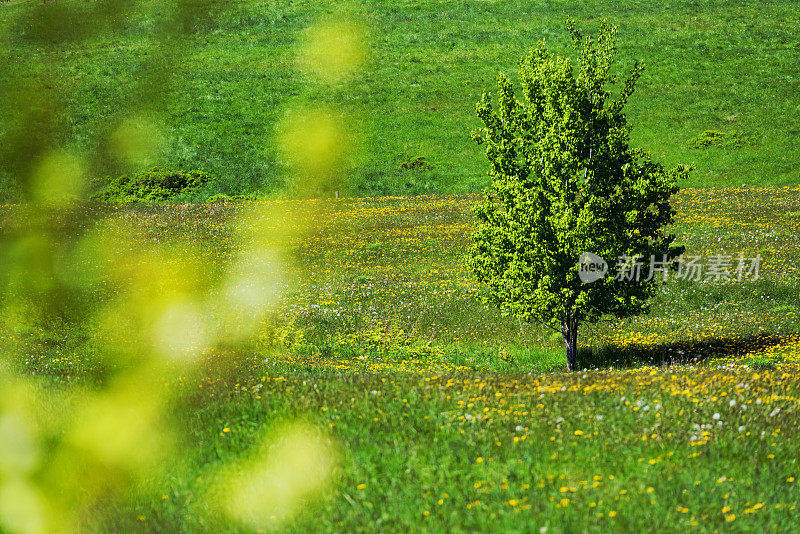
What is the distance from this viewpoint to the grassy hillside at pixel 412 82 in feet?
167

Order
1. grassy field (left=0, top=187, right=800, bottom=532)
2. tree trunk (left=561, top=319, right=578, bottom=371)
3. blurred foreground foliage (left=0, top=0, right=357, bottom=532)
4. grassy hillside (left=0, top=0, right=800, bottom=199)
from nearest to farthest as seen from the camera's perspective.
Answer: grassy field (left=0, top=187, right=800, bottom=532)
blurred foreground foliage (left=0, top=0, right=357, bottom=532)
tree trunk (left=561, top=319, right=578, bottom=371)
grassy hillside (left=0, top=0, right=800, bottom=199)

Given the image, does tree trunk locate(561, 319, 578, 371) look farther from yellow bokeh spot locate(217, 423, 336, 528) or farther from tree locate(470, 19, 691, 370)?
yellow bokeh spot locate(217, 423, 336, 528)

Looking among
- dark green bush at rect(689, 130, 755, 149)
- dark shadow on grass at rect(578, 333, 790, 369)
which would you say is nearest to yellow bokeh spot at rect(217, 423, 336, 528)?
dark shadow on grass at rect(578, 333, 790, 369)

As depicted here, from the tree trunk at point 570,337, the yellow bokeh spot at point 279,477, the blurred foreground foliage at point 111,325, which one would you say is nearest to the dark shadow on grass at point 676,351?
the tree trunk at point 570,337

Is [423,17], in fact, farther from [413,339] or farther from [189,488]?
[189,488]

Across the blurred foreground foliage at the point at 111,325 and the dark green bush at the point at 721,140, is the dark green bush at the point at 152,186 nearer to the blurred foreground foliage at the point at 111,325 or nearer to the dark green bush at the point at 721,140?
the blurred foreground foliage at the point at 111,325

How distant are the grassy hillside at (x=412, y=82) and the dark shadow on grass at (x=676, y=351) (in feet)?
104

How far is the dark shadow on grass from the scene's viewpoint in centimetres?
1542

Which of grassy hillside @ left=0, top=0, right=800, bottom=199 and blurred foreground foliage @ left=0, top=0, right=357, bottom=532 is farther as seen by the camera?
grassy hillside @ left=0, top=0, right=800, bottom=199

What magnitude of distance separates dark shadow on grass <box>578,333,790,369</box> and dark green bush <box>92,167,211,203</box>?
36.9 meters

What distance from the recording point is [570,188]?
13.5m

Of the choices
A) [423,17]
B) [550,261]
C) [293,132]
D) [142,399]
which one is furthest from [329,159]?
[142,399]

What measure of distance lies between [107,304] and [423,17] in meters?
66.1

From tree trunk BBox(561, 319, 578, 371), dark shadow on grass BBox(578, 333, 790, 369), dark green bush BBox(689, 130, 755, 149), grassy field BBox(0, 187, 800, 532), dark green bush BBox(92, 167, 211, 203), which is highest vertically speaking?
grassy field BBox(0, 187, 800, 532)
